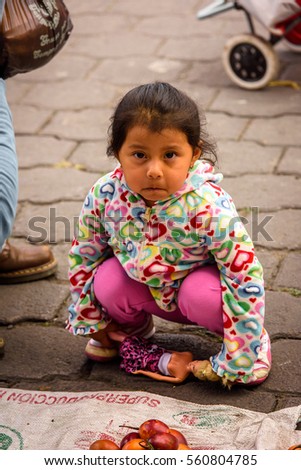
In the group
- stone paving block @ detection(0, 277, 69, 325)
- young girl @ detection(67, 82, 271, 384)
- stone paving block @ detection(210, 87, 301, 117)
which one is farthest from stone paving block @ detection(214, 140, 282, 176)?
young girl @ detection(67, 82, 271, 384)

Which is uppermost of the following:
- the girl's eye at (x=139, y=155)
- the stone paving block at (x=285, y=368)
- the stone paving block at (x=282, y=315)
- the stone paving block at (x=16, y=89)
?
the girl's eye at (x=139, y=155)

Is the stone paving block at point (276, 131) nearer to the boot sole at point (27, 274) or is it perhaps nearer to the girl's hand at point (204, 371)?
the boot sole at point (27, 274)

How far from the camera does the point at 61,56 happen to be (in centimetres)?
550

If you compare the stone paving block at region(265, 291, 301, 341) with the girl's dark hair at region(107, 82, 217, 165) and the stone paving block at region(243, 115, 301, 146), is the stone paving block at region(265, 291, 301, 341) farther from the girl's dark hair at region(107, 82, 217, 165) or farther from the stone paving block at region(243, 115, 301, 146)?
the stone paving block at region(243, 115, 301, 146)

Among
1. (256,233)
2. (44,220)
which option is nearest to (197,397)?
(256,233)

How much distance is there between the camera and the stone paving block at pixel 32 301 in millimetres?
3086

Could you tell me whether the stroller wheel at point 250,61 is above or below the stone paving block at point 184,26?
above

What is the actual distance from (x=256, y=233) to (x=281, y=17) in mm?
1479

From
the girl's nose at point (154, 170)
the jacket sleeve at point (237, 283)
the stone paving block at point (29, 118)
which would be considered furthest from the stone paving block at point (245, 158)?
the girl's nose at point (154, 170)

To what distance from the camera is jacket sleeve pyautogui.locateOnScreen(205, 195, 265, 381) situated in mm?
2461

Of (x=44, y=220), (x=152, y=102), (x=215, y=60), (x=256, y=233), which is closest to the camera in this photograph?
(x=152, y=102)

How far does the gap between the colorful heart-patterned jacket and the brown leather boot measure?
0.63m

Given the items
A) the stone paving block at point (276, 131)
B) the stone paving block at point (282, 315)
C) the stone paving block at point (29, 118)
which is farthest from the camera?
the stone paving block at point (29, 118)

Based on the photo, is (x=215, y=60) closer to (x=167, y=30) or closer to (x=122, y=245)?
(x=167, y=30)
